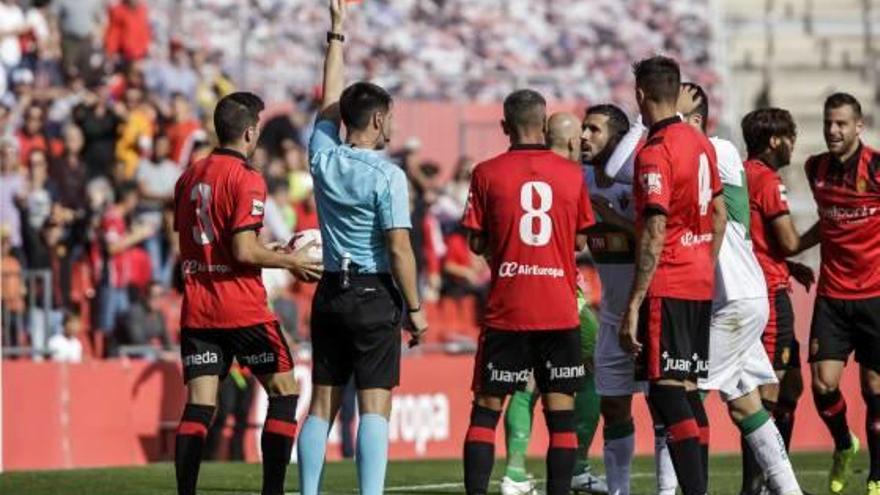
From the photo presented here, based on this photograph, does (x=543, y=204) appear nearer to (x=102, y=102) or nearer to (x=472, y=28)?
(x=102, y=102)

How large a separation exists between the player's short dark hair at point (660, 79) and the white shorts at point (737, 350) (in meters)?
1.49

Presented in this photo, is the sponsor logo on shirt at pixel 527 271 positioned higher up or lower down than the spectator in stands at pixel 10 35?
lower down

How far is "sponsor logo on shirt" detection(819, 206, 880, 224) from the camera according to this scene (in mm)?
13695

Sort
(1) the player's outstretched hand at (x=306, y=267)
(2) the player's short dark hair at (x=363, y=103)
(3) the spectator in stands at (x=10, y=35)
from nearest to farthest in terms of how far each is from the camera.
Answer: (2) the player's short dark hair at (x=363, y=103) < (1) the player's outstretched hand at (x=306, y=267) < (3) the spectator in stands at (x=10, y=35)

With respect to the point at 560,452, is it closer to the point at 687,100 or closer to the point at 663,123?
the point at 663,123

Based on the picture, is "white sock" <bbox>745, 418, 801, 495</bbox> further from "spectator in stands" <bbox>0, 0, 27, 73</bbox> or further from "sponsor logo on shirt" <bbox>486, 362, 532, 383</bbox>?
"spectator in stands" <bbox>0, 0, 27, 73</bbox>

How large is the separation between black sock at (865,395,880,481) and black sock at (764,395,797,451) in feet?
1.61

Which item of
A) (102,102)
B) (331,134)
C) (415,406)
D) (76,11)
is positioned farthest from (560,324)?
(76,11)

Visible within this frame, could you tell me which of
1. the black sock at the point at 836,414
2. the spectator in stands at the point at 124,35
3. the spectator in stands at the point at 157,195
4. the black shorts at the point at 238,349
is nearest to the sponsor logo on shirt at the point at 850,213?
the black sock at the point at 836,414

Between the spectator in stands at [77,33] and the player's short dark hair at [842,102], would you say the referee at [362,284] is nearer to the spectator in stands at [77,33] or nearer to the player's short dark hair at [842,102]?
the player's short dark hair at [842,102]

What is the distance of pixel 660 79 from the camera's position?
11312mm

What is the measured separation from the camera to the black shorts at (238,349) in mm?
11742

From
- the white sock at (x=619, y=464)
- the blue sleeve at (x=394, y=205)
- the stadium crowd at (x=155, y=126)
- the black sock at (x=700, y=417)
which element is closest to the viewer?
the blue sleeve at (x=394, y=205)

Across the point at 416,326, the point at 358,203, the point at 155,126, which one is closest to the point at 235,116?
the point at 358,203
